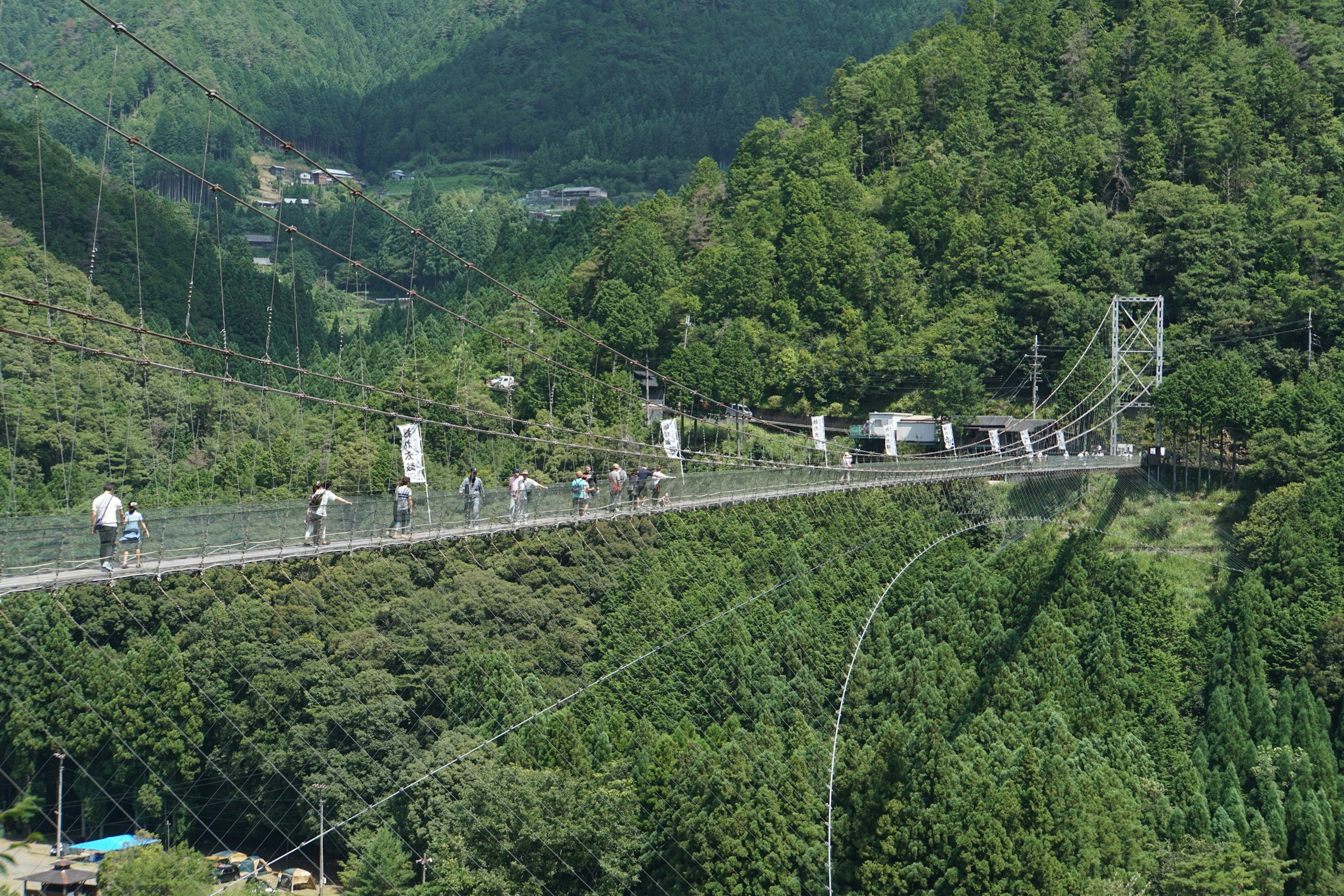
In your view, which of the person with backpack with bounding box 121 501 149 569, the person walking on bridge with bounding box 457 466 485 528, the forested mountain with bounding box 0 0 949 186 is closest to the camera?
the person with backpack with bounding box 121 501 149 569

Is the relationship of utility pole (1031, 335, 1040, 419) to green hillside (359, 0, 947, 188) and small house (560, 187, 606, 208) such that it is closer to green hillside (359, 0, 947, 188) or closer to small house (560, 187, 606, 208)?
small house (560, 187, 606, 208)

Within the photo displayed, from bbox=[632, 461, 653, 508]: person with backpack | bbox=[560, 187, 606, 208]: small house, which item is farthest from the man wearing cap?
bbox=[560, 187, 606, 208]: small house

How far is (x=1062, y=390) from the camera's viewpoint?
176 ft

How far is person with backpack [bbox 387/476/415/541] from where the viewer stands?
20.4 metres

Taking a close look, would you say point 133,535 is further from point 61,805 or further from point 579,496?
point 61,805

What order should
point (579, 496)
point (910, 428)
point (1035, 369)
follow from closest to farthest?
point (579, 496)
point (910, 428)
point (1035, 369)

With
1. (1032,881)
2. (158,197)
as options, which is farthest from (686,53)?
(1032,881)

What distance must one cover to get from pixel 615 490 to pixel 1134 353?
103ft

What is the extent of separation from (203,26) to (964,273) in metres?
113

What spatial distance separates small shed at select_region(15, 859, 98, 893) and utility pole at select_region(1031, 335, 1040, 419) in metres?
32.6

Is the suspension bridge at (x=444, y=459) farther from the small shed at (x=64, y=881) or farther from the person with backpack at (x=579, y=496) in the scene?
the small shed at (x=64, y=881)

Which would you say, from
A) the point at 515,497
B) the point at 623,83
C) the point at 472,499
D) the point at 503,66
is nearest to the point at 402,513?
the point at 472,499

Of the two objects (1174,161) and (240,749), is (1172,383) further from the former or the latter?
(240,749)

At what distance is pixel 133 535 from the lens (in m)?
16.2
